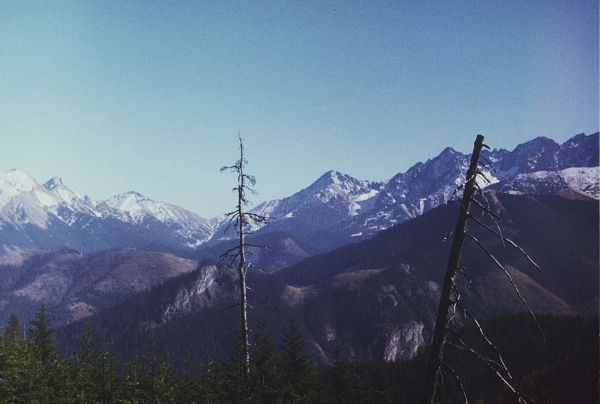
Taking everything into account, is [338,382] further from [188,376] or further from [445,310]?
[445,310]

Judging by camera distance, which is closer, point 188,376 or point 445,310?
point 445,310

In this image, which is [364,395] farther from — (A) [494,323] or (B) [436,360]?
(A) [494,323]

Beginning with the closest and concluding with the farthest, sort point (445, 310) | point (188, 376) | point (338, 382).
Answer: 1. point (445, 310)
2. point (188, 376)
3. point (338, 382)

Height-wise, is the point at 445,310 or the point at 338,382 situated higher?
the point at 445,310

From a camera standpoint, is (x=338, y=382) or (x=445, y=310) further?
(x=338, y=382)

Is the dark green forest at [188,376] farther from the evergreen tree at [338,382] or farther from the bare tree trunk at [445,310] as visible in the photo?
the bare tree trunk at [445,310]

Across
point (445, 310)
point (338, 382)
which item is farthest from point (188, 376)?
point (445, 310)

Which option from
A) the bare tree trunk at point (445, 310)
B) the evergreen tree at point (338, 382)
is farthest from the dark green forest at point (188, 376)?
the bare tree trunk at point (445, 310)

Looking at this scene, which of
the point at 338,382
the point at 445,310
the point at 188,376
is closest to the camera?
the point at 445,310

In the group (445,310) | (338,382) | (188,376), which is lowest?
(338,382)

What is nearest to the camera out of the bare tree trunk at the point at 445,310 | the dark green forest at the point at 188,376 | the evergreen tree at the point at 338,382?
the bare tree trunk at the point at 445,310

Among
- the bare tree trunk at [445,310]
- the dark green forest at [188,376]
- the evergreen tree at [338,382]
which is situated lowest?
the evergreen tree at [338,382]

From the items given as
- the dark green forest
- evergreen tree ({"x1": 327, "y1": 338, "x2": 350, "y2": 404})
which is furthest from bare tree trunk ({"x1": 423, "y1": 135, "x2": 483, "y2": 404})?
evergreen tree ({"x1": 327, "y1": 338, "x2": 350, "y2": 404})

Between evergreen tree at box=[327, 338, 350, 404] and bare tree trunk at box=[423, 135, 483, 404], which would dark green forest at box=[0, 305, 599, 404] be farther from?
bare tree trunk at box=[423, 135, 483, 404]
